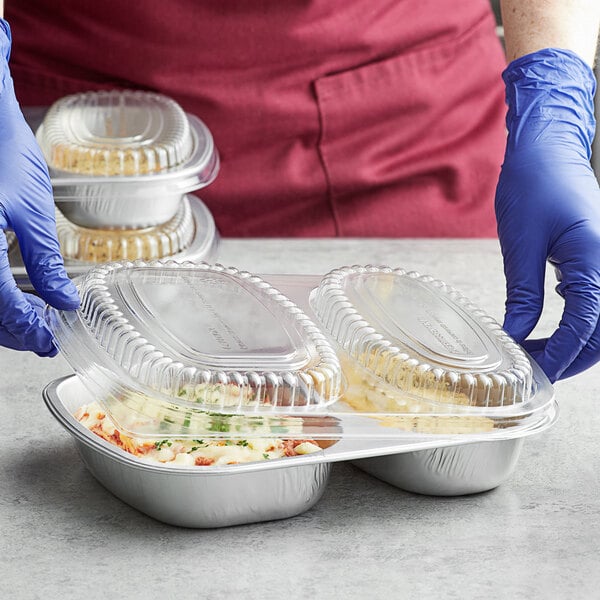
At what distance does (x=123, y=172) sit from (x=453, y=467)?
85 centimetres

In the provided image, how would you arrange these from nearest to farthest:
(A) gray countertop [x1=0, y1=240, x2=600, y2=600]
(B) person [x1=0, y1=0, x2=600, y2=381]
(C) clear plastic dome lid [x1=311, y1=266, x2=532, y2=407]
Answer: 1. (A) gray countertop [x1=0, y1=240, x2=600, y2=600]
2. (C) clear plastic dome lid [x1=311, y1=266, x2=532, y2=407]
3. (B) person [x1=0, y1=0, x2=600, y2=381]

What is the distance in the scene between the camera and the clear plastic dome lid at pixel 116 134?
5.50 feet

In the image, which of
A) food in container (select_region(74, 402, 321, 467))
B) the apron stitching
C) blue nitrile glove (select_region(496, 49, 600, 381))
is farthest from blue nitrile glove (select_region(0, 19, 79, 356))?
the apron stitching

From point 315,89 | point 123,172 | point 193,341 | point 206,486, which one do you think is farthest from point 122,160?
point 206,486

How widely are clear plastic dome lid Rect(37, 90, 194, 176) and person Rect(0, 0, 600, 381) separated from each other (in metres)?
0.11

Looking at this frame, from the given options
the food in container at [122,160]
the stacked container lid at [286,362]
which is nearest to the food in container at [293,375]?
the stacked container lid at [286,362]

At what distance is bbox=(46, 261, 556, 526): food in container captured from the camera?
103cm

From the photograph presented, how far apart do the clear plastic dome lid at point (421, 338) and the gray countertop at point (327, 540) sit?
143mm

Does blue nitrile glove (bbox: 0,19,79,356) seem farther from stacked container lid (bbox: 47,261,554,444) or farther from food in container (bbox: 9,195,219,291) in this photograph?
food in container (bbox: 9,195,219,291)

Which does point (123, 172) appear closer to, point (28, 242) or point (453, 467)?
point (28, 242)

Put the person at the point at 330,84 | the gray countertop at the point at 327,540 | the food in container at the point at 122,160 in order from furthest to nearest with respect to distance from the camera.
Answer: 1. the person at the point at 330,84
2. the food in container at the point at 122,160
3. the gray countertop at the point at 327,540

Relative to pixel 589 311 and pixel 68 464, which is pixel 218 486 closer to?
pixel 68 464

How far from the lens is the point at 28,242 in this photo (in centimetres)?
122

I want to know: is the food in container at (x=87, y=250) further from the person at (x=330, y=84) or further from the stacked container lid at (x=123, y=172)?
the person at (x=330, y=84)
